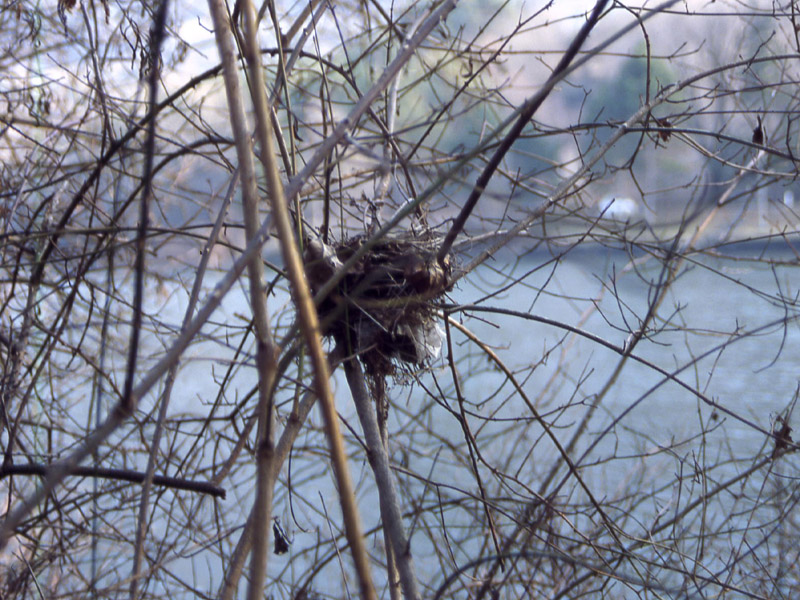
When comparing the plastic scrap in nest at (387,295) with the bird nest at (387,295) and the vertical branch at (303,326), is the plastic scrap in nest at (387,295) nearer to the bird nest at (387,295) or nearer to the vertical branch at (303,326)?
the bird nest at (387,295)

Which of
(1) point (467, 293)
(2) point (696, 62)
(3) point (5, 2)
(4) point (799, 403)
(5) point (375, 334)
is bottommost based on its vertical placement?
(5) point (375, 334)

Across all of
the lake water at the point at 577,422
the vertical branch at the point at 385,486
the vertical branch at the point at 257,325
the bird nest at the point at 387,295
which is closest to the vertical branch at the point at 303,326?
the vertical branch at the point at 257,325

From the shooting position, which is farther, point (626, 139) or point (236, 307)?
point (236, 307)

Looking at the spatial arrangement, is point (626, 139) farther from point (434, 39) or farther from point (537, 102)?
point (537, 102)

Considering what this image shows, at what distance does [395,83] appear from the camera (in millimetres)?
1898

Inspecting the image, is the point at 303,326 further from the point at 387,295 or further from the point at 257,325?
the point at 387,295

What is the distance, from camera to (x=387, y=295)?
1428mm

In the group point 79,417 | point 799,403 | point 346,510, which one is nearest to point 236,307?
point 79,417

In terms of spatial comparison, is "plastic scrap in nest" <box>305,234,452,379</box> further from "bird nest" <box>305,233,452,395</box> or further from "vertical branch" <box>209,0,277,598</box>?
"vertical branch" <box>209,0,277,598</box>

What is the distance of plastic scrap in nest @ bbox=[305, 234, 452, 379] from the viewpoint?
138 cm

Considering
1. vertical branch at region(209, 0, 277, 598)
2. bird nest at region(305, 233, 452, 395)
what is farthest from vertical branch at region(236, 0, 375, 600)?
bird nest at region(305, 233, 452, 395)

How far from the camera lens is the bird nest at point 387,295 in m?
1.38

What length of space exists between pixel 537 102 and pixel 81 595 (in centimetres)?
182

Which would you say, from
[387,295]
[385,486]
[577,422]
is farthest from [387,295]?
[577,422]
